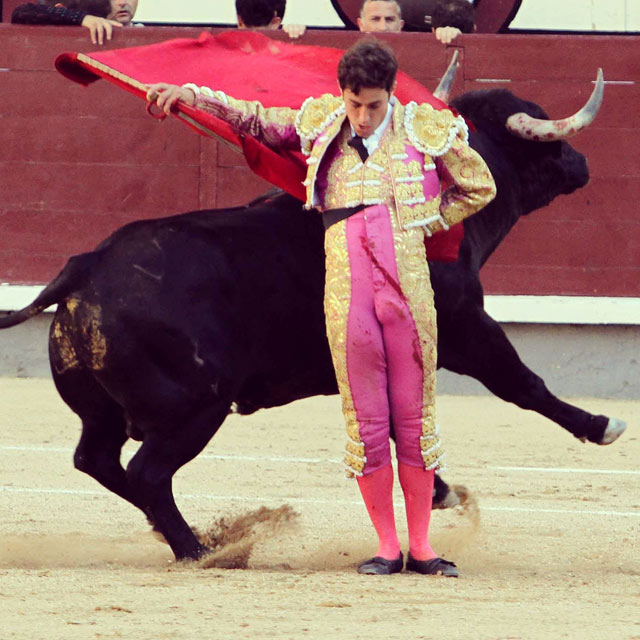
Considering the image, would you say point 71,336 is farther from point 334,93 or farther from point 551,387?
point 551,387

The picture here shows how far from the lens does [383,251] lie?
3.71 m

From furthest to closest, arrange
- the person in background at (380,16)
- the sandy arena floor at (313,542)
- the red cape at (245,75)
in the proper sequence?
the person in background at (380,16)
the red cape at (245,75)
the sandy arena floor at (313,542)

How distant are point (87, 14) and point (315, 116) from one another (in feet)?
13.9

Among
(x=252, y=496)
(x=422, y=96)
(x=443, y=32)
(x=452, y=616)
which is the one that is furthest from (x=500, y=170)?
(x=443, y=32)

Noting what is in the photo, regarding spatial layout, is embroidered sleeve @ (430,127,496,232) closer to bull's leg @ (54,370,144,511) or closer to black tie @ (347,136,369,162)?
black tie @ (347,136,369,162)

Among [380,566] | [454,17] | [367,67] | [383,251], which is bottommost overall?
[380,566]

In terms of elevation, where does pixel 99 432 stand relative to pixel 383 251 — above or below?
below

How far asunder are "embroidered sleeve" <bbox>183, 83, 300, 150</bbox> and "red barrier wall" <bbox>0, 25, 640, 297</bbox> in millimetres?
4141

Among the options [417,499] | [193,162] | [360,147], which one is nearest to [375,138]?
[360,147]

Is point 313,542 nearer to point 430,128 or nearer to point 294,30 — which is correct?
point 430,128

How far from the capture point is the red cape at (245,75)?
13.1ft

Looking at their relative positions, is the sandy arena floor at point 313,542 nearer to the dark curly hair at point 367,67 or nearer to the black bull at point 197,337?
the black bull at point 197,337

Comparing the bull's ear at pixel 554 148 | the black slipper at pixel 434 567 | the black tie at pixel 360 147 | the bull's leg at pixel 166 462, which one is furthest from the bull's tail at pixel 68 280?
the bull's ear at pixel 554 148

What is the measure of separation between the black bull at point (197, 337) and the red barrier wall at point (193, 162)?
3799 millimetres
